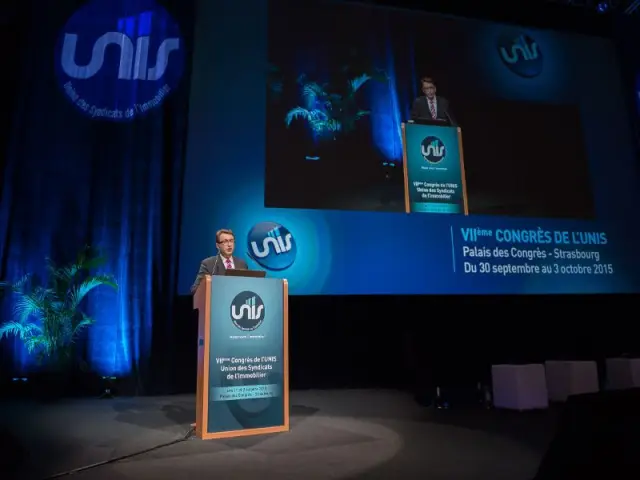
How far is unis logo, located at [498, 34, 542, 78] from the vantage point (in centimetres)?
515

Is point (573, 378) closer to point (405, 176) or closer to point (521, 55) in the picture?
point (405, 176)

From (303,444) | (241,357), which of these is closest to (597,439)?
(303,444)

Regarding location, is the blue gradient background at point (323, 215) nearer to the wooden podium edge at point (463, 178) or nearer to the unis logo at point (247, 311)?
the wooden podium edge at point (463, 178)

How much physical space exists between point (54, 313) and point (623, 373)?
5213mm

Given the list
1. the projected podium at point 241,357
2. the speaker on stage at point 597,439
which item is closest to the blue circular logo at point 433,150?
the projected podium at point 241,357

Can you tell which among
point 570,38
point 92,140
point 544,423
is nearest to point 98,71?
point 92,140

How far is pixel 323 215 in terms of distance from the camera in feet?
14.3

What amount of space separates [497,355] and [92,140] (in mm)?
5093

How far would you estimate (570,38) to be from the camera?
216 inches

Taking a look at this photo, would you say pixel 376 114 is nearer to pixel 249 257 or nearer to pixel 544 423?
pixel 249 257

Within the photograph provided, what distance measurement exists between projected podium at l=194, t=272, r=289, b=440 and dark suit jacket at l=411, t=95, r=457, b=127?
287 centimetres

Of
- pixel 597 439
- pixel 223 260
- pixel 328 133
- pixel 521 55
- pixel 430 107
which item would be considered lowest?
pixel 597 439

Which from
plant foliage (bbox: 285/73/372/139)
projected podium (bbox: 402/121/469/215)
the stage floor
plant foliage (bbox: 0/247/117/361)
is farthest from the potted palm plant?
projected podium (bbox: 402/121/469/215)

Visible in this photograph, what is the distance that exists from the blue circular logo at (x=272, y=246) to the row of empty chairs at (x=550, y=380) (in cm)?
204
